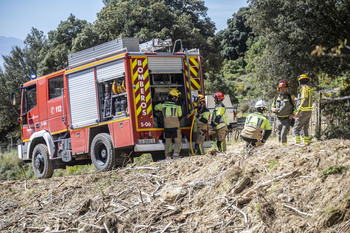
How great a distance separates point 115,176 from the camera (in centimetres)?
828

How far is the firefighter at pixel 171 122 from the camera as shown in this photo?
10.8m

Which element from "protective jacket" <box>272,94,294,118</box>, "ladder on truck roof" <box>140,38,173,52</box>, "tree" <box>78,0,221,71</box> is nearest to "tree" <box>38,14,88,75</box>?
"tree" <box>78,0,221,71</box>

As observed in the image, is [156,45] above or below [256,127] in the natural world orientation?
above

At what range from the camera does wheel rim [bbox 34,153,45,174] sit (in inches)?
535

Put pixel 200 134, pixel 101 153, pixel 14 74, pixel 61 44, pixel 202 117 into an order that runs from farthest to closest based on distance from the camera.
Result: pixel 14 74
pixel 61 44
pixel 101 153
pixel 200 134
pixel 202 117

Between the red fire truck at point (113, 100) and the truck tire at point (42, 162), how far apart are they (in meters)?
0.03

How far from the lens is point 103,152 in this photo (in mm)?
11453

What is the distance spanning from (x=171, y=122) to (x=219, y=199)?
553 cm

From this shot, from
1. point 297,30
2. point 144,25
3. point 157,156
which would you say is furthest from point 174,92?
point 144,25

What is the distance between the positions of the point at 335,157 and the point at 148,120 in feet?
19.5

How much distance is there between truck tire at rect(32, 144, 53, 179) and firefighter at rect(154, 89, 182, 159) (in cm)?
398

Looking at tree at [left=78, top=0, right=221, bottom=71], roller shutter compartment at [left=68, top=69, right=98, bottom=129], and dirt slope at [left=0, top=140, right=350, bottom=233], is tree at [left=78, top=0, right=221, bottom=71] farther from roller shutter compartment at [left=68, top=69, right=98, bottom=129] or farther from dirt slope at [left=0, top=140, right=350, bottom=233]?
dirt slope at [left=0, top=140, right=350, bottom=233]

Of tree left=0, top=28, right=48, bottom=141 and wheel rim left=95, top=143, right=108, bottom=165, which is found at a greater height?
tree left=0, top=28, right=48, bottom=141

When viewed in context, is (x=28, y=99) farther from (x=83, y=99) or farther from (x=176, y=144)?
(x=176, y=144)
